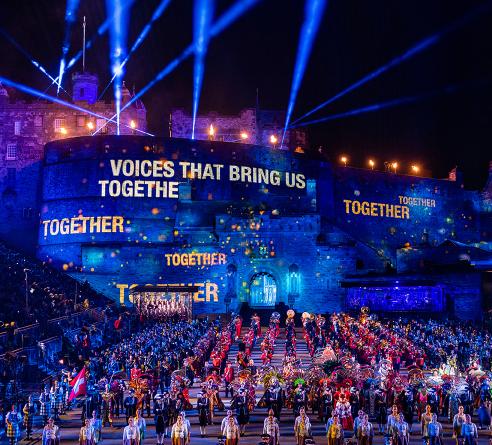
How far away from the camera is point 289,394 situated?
20547 mm

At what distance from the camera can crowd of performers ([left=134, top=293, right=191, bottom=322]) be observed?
42678mm

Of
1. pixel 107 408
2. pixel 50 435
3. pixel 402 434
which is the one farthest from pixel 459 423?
pixel 107 408

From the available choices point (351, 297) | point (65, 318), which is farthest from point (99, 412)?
point (351, 297)

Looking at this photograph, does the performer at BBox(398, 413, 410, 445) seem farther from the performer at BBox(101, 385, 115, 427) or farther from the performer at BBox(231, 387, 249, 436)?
the performer at BBox(101, 385, 115, 427)

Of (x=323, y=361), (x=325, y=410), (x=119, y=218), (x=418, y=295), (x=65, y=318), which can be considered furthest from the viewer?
(x=119, y=218)

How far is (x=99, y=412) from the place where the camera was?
19.4m

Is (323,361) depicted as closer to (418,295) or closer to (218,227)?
(418,295)

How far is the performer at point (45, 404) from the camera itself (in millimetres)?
18766

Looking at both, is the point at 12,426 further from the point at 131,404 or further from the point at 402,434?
the point at 402,434

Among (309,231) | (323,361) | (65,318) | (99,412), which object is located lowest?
(99,412)

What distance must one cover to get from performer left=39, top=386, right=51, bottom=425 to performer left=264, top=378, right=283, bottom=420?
246 inches

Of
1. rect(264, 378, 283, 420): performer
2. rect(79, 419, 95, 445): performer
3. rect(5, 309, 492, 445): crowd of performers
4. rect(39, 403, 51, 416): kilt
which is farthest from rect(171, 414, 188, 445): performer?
rect(39, 403, 51, 416): kilt

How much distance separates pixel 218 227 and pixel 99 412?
28.8 meters

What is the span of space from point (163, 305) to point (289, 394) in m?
24.3
